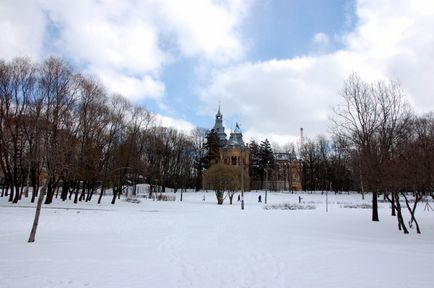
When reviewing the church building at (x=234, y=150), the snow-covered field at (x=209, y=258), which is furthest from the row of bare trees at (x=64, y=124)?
the church building at (x=234, y=150)

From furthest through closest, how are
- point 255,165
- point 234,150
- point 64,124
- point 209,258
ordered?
1. point 255,165
2. point 234,150
3. point 64,124
4. point 209,258

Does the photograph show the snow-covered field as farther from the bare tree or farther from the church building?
the church building

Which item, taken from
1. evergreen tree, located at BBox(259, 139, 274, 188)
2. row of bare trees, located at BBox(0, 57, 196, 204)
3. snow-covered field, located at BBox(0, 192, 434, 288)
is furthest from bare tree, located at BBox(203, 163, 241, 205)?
evergreen tree, located at BBox(259, 139, 274, 188)

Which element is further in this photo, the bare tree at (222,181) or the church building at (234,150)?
the church building at (234,150)

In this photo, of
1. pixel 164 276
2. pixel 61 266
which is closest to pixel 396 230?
pixel 164 276

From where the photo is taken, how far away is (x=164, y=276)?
862 centimetres

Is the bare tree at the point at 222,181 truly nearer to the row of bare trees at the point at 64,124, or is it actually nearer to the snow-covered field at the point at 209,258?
the row of bare trees at the point at 64,124

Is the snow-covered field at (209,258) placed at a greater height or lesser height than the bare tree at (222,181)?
lesser

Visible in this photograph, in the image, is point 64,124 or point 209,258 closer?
point 209,258

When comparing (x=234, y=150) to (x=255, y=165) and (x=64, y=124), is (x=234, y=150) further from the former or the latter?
(x=64, y=124)

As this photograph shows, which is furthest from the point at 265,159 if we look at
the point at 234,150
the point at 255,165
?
the point at 234,150

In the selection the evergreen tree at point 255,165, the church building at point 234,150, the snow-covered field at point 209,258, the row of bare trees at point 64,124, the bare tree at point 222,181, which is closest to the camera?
the snow-covered field at point 209,258

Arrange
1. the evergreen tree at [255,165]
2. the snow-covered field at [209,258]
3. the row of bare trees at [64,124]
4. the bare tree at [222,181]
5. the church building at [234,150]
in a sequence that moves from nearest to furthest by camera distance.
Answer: the snow-covered field at [209,258] → the row of bare trees at [64,124] → the bare tree at [222,181] → the church building at [234,150] → the evergreen tree at [255,165]

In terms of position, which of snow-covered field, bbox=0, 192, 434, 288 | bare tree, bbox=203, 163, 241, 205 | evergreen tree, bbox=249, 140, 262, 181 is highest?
evergreen tree, bbox=249, 140, 262, 181
